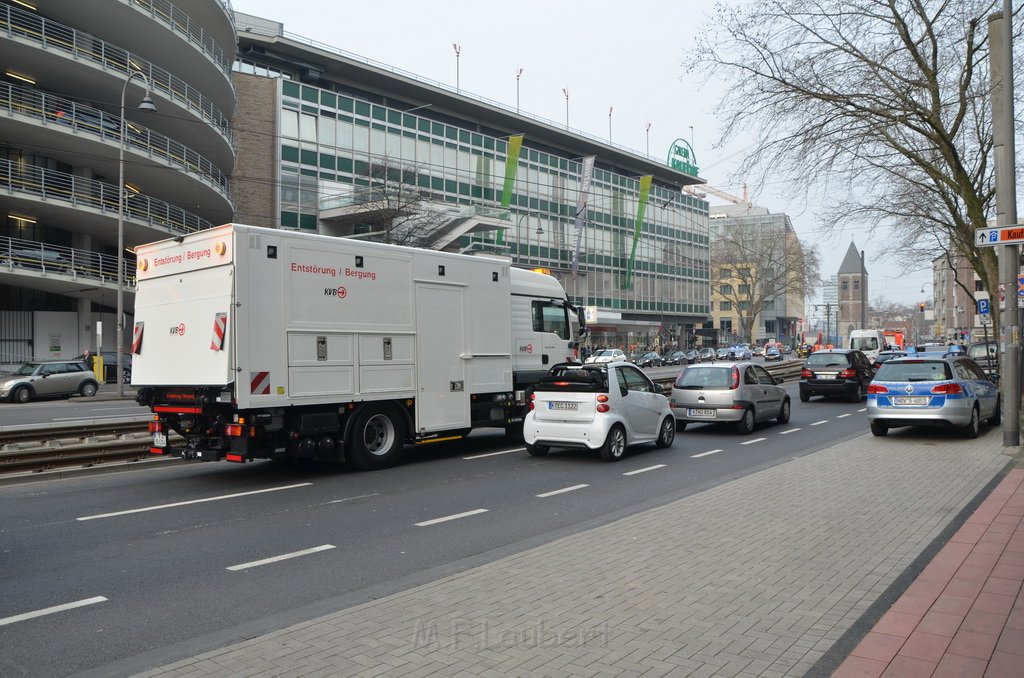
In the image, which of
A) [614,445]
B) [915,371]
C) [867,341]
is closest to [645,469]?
[614,445]

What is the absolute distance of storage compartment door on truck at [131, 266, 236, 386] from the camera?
32.8 feet

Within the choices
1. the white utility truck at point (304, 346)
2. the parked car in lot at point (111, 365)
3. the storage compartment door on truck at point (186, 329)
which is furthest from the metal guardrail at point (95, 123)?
the white utility truck at point (304, 346)

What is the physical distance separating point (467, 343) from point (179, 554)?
695 cm

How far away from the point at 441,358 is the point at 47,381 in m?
21.7

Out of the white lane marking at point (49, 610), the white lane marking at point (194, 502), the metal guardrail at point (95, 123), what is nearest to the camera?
the white lane marking at point (49, 610)

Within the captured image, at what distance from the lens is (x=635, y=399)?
13.1 meters

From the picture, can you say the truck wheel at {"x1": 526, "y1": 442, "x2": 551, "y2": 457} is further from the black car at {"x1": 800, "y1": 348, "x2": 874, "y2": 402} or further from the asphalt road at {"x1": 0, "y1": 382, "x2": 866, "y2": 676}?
the black car at {"x1": 800, "y1": 348, "x2": 874, "y2": 402}

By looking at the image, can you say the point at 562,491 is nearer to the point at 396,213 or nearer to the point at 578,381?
the point at 578,381

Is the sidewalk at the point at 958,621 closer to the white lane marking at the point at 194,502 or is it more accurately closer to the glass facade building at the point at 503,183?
the white lane marking at the point at 194,502

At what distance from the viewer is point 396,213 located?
125 ft

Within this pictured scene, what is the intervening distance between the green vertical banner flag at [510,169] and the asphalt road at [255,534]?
4377cm

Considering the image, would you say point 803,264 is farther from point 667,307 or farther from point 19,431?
point 19,431

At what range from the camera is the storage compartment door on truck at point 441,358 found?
12.4 m

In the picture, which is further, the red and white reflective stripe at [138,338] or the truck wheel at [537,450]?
the truck wheel at [537,450]
